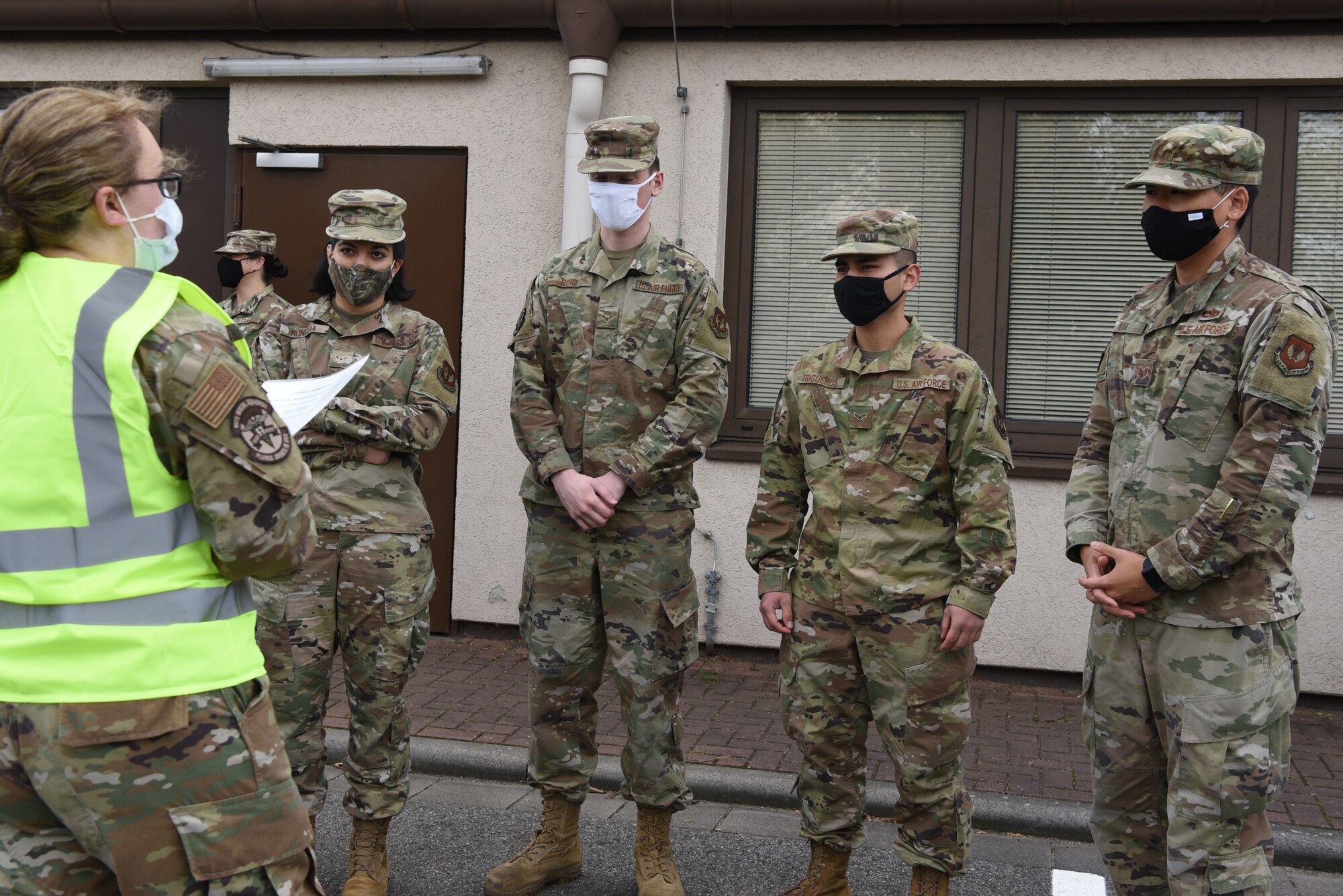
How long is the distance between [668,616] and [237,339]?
2.17m

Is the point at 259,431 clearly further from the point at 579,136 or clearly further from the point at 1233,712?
the point at 579,136

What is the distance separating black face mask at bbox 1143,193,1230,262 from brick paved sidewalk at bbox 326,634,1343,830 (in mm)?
2549

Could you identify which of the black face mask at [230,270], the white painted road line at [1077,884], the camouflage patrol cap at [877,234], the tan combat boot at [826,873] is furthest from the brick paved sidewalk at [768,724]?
the camouflage patrol cap at [877,234]

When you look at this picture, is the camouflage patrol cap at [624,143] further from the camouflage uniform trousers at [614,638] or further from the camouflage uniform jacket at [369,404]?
the camouflage uniform trousers at [614,638]

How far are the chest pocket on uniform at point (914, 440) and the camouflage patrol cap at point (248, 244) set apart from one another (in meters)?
4.55

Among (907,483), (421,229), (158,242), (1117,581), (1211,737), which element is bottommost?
(1211,737)

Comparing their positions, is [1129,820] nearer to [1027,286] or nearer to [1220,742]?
[1220,742]

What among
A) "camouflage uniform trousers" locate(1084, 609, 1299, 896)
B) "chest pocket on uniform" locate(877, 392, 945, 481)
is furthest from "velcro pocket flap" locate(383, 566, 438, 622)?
"camouflage uniform trousers" locate(1084, 609, 1299, 896)

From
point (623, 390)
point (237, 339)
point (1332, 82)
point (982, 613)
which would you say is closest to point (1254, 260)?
point (982, 613)

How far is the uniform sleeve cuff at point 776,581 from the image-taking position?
4.02m

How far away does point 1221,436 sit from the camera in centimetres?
322

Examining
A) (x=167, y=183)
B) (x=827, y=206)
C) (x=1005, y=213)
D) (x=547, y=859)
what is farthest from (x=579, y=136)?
(x=167, y=183)

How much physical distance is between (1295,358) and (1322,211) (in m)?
4.00

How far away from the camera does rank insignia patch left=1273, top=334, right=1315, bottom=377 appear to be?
308 cm
